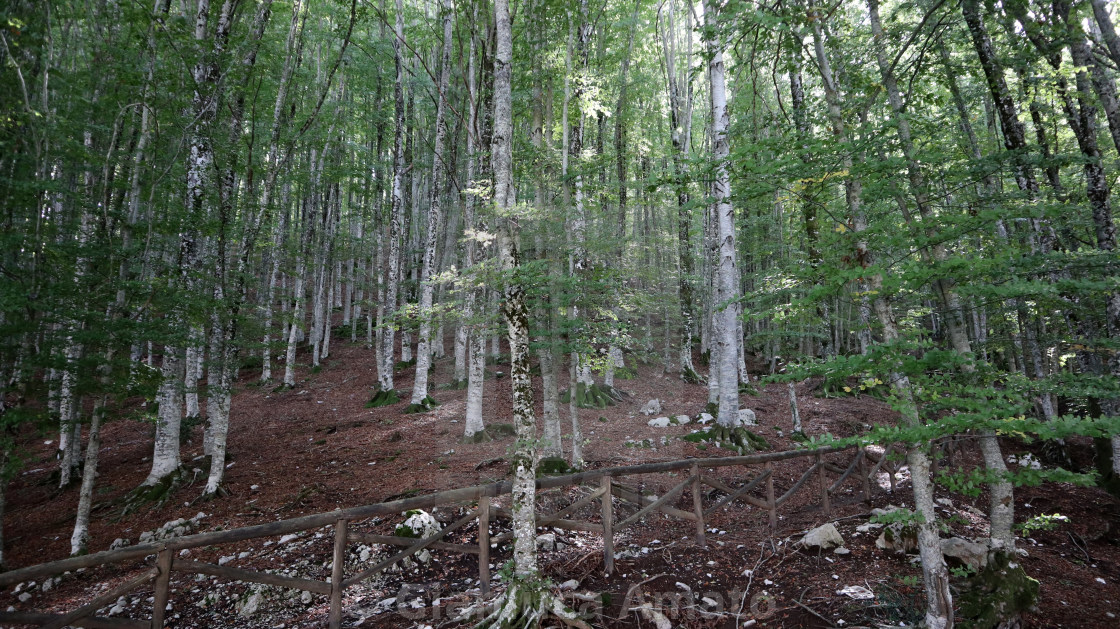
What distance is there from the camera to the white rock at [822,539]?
20.6 feet

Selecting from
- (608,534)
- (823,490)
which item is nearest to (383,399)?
(608,534)

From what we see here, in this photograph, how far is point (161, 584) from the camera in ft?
13.5

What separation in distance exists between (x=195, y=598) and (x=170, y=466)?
500 cm

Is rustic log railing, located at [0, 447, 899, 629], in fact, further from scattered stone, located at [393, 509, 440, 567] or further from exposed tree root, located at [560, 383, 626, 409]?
exposed tree root, located at [560, 383, 626, 409]

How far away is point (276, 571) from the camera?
6102 mm

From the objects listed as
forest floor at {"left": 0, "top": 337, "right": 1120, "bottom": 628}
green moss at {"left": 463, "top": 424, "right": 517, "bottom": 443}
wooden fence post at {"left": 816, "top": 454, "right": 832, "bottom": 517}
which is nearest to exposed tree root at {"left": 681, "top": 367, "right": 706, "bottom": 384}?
forest floor at {"left": 0, "top": 337, "right": 1120, "bottom": 628}

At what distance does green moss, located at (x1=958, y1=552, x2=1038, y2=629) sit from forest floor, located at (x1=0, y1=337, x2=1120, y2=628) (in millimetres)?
457

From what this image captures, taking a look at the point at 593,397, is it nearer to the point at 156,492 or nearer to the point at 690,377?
the point at 690,377

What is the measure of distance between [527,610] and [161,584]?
3230 mm

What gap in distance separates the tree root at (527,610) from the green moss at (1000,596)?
371cm

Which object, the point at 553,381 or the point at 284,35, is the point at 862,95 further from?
the point at 284,35

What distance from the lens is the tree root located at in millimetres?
4210

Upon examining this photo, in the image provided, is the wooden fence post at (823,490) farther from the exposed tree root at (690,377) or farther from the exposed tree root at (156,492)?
the exposed tree root at (690,377)

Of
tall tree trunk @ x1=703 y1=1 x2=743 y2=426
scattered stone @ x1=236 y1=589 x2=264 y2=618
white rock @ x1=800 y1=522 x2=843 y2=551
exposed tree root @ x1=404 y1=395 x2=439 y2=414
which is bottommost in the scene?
scattered stone @ x1=236 y1=589 x2=264 y2=618
